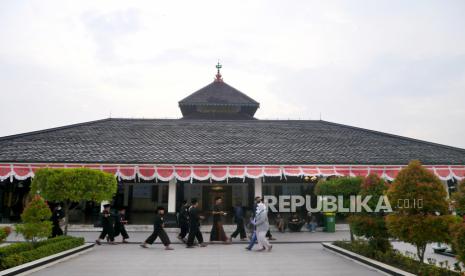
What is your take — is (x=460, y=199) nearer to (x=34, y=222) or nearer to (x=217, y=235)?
(x=217, y=235)

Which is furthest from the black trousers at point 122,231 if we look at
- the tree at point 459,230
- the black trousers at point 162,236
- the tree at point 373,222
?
the tree at point 459,230

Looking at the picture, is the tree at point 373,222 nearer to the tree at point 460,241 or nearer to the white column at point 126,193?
the tree at point 460,241

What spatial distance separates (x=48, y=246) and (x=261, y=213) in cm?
621

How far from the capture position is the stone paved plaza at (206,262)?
7.89 meters

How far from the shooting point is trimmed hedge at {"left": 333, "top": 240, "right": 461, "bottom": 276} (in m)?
6.81

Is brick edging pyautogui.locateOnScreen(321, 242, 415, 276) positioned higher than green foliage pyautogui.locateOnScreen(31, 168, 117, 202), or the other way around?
green foliage pyautogui.locateOnScreen(31, 168, 117, 202)

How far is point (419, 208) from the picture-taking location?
7680mm

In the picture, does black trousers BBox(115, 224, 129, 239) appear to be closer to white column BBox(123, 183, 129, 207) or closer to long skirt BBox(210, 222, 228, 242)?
long skirt BBox(210, 222, 228, 242)

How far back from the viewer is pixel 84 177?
11.6 metres

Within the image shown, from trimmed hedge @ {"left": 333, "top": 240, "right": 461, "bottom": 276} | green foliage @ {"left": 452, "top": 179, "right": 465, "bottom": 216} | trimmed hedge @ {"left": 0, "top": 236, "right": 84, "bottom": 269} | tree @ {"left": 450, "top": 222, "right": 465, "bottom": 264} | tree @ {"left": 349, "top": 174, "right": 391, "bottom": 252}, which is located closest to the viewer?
tree @ {"left": 450, "top": 222, "right": 465, "bottom": 264}

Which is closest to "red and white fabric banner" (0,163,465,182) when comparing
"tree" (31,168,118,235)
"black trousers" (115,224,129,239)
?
"black trousers" (115,224,129,239)

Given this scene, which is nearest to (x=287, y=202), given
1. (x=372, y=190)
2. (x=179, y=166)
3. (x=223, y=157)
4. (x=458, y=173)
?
(x=223, y=157)

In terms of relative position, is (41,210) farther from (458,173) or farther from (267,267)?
(458,173)

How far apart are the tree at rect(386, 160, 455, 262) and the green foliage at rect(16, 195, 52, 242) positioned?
9.24 m
